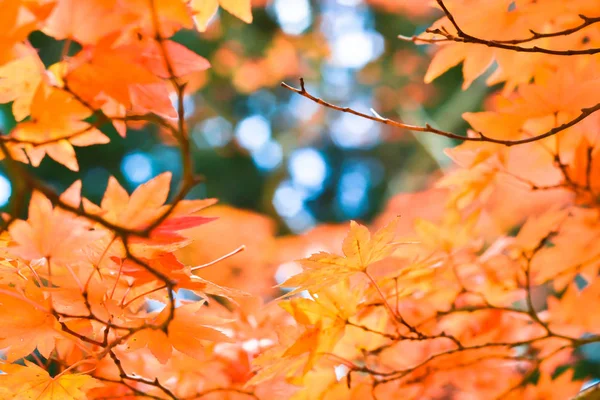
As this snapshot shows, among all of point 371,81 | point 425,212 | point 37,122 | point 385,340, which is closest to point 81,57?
point 37,122

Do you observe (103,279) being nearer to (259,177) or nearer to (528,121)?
(528,121)

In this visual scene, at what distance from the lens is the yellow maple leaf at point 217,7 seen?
1.99 ft

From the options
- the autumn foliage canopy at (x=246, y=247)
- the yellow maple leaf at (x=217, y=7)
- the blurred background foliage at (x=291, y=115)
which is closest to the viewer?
the autumn foliage canopy at (x=246, y=247)

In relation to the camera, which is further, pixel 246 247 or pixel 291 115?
pixel 291 115

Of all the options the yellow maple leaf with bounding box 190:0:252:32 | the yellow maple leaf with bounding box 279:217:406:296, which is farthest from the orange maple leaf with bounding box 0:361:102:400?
the yellow maple leaf with bounding box 190:0:252:32

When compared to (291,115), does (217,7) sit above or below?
above

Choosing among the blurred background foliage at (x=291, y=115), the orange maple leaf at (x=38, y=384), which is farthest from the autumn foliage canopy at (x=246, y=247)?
the blurred background foliage at (x=291, y=115)

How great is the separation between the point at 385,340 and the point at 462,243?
0.19m

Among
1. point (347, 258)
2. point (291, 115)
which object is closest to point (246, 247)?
point (347, 258)

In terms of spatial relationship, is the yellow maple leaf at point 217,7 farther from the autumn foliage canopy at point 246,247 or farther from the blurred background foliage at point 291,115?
the blurred background foliage at point 291,115

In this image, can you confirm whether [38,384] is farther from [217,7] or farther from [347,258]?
[217,7]

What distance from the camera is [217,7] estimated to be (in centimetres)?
63

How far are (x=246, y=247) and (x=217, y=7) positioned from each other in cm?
28

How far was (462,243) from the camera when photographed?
0.81 m
